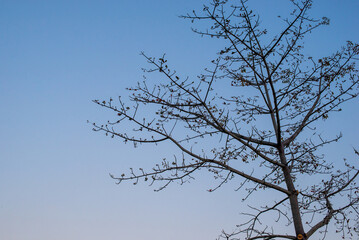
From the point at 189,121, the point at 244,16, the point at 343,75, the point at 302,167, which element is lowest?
the point at 302,167

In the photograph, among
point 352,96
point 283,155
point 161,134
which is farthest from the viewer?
point 352,96

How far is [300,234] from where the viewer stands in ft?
18.4

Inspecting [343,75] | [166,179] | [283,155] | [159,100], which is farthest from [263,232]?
[343,75]

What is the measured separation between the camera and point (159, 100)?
250 inches

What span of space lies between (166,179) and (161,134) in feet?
2.71

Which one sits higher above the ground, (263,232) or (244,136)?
(244,136)

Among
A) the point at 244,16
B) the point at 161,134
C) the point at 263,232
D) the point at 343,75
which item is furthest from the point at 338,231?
the point at 244,16

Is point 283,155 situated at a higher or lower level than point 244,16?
lower

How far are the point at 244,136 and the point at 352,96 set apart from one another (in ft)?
8.24

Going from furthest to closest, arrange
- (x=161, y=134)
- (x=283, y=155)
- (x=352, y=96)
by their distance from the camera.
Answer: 1. (x=352, y=96)
2. (x=283, y=155)
3. (x=161, y=134)

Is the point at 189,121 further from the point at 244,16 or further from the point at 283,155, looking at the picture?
the point at 244,16

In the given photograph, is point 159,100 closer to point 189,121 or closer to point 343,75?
point 189,121

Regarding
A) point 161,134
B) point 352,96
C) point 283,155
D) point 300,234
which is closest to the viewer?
point 300,234

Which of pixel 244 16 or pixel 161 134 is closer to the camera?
pixel 161 134
